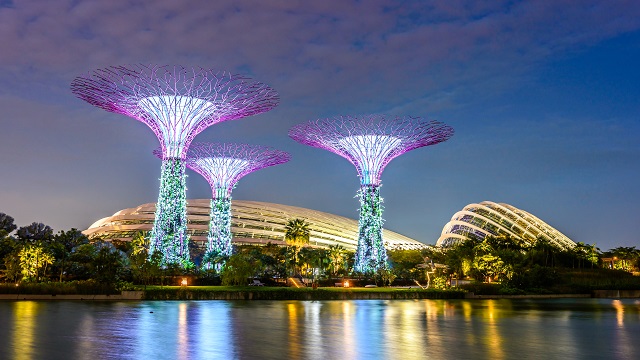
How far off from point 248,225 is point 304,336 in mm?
103698

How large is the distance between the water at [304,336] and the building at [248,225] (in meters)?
88.0

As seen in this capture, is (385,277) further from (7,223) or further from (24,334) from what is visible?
(24,334)

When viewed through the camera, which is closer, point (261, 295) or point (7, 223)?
point (261, 295)

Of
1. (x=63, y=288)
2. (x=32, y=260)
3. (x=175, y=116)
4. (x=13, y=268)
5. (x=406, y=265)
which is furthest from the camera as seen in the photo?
(x=406, y=265)

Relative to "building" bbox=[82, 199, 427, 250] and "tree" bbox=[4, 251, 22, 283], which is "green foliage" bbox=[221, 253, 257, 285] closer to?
"tree" bbox=[4, 251, 22, 283]

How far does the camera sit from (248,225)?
121000 mm

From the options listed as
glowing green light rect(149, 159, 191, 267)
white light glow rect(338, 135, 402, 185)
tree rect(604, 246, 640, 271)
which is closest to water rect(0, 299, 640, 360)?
glowing green light rect(149, 159, 191, 267)

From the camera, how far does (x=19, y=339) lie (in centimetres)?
1630

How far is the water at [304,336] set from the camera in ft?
48.0

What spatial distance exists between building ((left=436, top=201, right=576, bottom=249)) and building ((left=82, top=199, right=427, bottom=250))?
1315 centimetres

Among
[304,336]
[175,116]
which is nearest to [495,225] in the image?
[175,116]

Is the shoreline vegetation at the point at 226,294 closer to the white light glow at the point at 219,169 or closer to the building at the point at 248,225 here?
the white light glow at the point at 219,169

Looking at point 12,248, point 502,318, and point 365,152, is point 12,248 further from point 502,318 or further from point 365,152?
point 502,318

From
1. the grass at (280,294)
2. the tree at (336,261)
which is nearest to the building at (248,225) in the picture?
the tree at (336,261)
